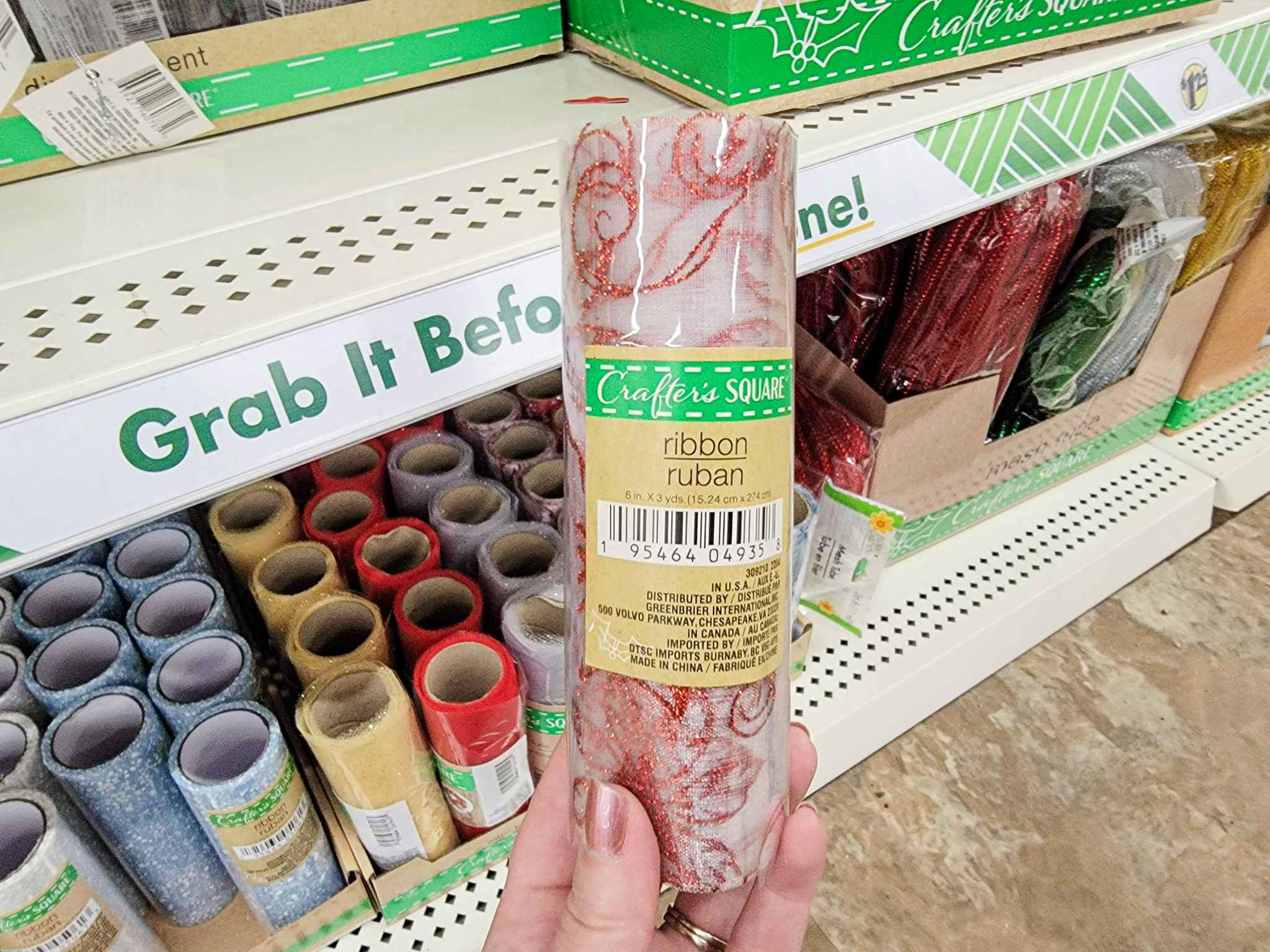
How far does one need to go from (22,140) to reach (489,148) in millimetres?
334

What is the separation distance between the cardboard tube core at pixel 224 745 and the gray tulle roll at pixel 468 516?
255 mm

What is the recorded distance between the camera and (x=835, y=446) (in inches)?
37.9

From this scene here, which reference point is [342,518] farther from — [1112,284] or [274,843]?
[1112,284]

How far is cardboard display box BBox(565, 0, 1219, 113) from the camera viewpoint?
0.61 meters

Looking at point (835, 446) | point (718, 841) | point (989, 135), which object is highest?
point (989, 135)

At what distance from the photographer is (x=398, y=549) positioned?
87cm

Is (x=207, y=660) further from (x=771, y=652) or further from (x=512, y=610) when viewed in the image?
(x=771, y=652)

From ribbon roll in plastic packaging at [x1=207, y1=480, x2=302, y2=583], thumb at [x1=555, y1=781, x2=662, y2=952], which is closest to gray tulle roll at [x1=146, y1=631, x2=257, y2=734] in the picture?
ribbon roll in plastic packaging at [x1=207, y1=480, x2=302, y2=583]

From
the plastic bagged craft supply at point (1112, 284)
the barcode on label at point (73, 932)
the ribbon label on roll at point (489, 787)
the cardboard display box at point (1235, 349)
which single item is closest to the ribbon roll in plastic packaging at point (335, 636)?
the ribbon label on roll at point (489, 787)

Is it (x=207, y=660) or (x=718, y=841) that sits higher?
(x=718, y=841)

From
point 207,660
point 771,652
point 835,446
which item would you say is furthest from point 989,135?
point 207,660

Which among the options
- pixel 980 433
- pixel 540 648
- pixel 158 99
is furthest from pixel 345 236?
pixel 980 433

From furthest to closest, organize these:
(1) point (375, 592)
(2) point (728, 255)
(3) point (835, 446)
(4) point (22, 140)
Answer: (3) point (835, 446) → (1) point (375, 592) → (4) point (22, 140) → (2) point (728, 255)

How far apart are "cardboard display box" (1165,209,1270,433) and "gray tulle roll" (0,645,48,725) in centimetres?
160
